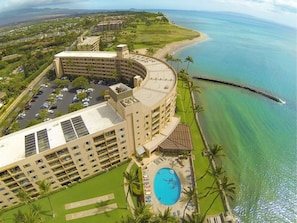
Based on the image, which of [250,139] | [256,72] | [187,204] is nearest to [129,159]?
[187,204]

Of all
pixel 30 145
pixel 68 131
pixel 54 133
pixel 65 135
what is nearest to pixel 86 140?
pixel 65 135

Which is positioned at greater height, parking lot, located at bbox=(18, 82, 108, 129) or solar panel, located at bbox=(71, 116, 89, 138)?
solar panel, located at bbox=(71, 116, 89, 138)

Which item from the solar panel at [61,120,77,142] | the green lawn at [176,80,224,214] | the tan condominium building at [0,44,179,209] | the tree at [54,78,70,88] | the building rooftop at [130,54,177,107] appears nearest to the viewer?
the tan condominium building at [0,44,179,209]

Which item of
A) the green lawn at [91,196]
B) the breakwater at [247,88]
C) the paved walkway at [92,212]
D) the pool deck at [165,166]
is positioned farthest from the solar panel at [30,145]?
the breakwater at [247,88]

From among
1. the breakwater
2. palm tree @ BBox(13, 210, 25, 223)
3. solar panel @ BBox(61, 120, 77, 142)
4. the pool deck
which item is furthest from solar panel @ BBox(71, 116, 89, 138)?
the breakwater

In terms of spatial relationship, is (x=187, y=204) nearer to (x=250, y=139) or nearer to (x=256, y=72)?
(x=250, y=139)

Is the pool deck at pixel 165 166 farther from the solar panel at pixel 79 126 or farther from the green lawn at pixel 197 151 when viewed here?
the solar panel at pixel 79 126

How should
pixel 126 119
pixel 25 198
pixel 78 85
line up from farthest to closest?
pixel 78 85 → pixel 126 119 → pixel 25 198

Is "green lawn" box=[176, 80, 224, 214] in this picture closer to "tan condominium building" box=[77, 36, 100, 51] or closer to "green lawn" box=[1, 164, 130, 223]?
"green lawn" box=[1, 164, 130, 223]
